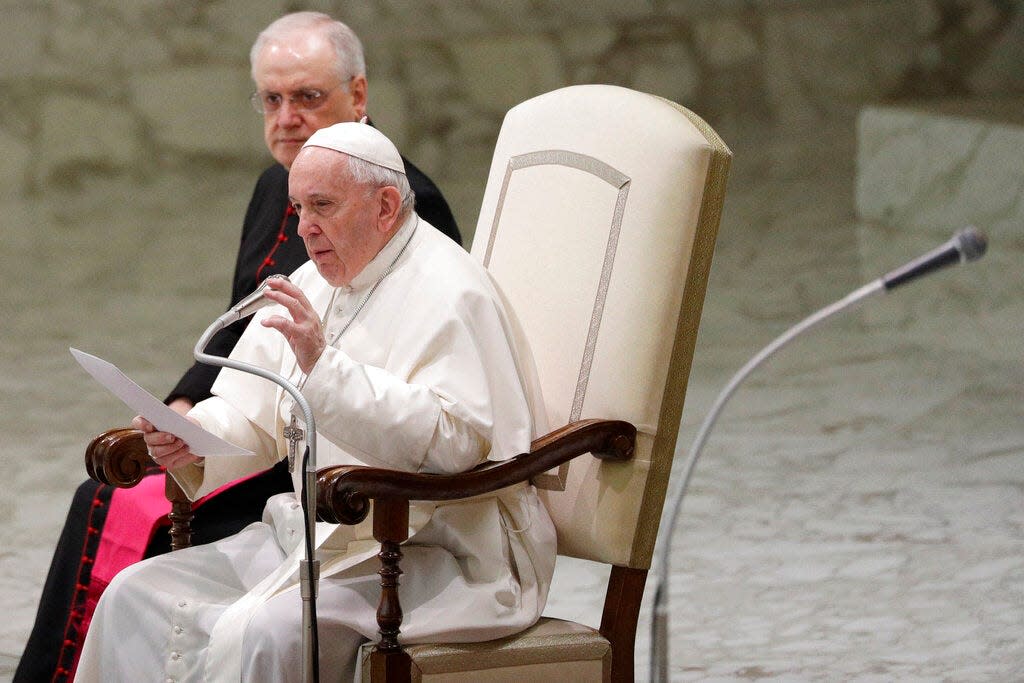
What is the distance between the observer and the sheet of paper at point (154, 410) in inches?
112

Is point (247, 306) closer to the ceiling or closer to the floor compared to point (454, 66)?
closer to the floor

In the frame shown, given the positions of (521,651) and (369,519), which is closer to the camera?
(521,651)

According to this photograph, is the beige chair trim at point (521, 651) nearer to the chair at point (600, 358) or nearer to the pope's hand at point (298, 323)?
the chair at point (600, 358)

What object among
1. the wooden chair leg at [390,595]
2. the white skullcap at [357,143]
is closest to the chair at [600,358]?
the wooden chair leg at [390,595]

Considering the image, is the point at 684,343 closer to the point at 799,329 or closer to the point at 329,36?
the point at 799,329

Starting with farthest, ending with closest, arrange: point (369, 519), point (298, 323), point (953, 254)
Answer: point (369, 519), point (298, 323), point (953, 254)

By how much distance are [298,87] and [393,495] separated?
1.51 m

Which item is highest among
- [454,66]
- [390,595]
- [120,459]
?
[454,66]

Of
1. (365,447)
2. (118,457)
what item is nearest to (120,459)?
(118,457)

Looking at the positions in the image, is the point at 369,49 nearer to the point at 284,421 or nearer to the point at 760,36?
the point at 760,36

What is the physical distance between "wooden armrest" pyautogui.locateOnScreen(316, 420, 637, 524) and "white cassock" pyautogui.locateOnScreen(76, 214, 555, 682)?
42mm

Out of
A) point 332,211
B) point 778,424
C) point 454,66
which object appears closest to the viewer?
point 332,211

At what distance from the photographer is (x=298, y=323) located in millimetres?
2834

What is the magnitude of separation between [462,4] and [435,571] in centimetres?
866
